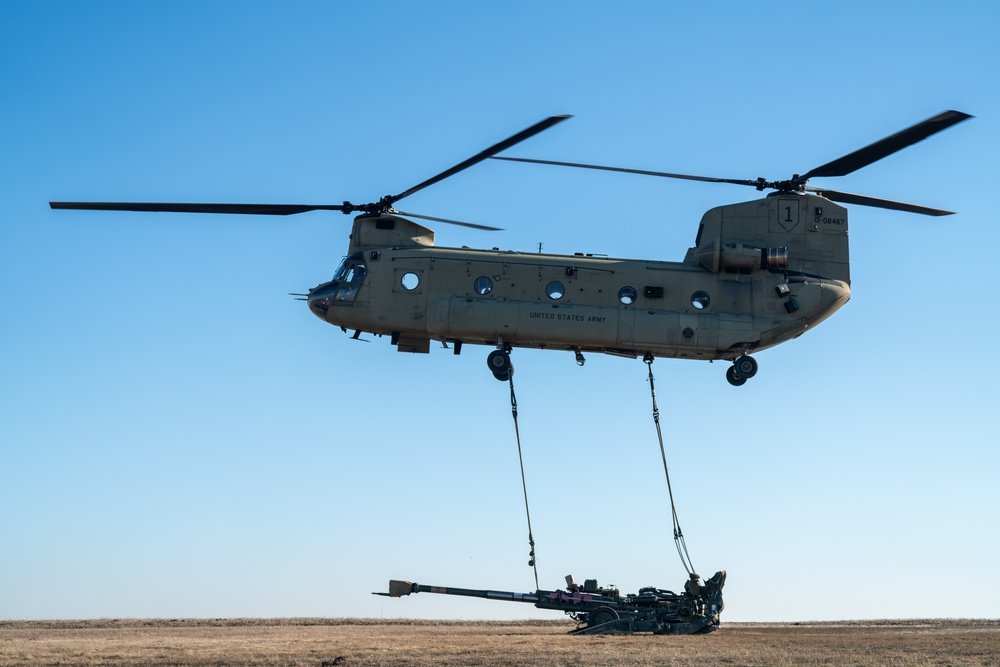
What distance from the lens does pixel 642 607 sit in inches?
1256

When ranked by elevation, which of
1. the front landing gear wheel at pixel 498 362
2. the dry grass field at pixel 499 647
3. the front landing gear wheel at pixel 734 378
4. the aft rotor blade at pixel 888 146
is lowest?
the dry grass field at pixel 499 647

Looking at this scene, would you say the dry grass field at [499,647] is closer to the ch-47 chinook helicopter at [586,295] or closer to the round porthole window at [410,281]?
the ch-47 chinook helicopter at [586,295]

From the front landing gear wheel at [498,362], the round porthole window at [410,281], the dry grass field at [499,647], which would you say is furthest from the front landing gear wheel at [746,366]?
the round porthole window at [410,281]

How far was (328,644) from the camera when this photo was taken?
27.9 meters

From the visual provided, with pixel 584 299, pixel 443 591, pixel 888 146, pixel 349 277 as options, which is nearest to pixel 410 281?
pixel 349 277

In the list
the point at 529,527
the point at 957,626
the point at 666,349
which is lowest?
the point at 957,626

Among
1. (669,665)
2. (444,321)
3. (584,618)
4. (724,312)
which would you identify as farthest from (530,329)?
(669,665)

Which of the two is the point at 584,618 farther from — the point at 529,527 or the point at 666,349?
the point at 666,349

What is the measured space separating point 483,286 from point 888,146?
10288mm

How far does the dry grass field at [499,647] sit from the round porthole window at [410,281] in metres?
8.58

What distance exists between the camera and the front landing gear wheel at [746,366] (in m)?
31.9

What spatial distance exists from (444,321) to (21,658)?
12.3 meters

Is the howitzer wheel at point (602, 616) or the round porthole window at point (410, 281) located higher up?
the round porthole window at point (410, 281)

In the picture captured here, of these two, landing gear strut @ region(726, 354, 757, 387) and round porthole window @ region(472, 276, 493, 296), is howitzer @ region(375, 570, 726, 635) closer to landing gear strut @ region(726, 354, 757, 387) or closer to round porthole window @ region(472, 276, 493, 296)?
landing gear strut @ region(726, 354, 757, 387)
